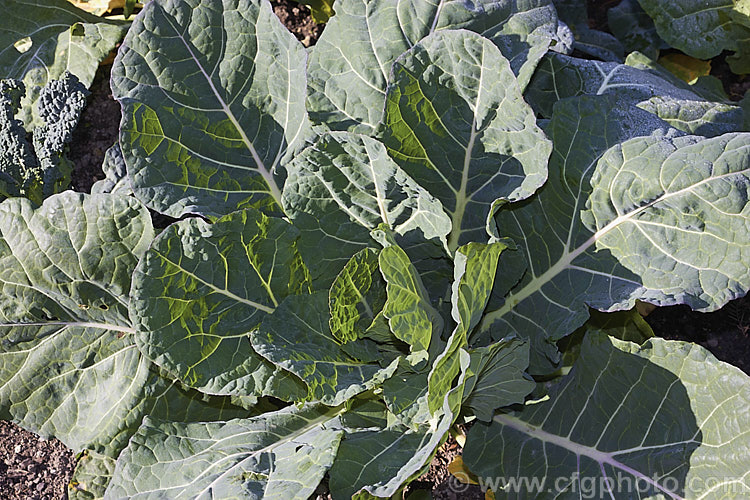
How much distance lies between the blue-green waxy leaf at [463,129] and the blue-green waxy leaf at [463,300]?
0.18 meters

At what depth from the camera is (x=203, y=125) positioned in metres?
2.01

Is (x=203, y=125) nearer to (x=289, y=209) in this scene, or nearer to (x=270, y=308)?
(x=289, y=209)

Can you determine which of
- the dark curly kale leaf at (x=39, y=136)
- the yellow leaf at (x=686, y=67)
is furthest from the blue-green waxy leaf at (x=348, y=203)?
the yellow leaf at (x=686, y=67)

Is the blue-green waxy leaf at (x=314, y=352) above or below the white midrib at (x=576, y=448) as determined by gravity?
above

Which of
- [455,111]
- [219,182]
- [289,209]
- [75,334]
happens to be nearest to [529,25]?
[455,111]

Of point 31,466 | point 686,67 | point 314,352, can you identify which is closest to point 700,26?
point 686,67

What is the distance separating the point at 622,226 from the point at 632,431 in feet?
1.66

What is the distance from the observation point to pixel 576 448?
1812 mm

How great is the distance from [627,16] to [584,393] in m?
1.78

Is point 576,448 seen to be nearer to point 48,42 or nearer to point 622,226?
point 622,226

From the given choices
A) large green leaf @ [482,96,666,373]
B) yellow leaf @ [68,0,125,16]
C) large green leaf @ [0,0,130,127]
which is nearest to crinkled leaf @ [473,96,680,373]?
large green leaf @ [482,96,666,373]

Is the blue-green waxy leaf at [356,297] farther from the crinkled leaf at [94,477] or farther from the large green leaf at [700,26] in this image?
the large green leaf at [700,26]

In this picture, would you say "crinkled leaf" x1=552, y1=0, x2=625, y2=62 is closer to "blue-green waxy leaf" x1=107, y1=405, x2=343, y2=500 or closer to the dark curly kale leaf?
"blue-green waxy leaf" x1=107, y1=405, x2=343, y2=500

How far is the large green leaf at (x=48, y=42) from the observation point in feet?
9.33
